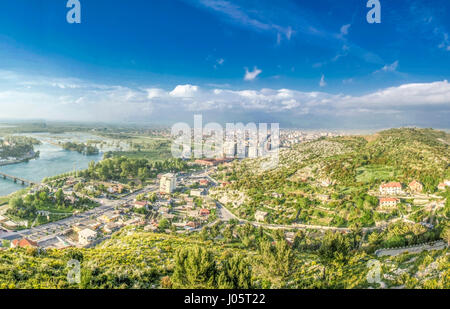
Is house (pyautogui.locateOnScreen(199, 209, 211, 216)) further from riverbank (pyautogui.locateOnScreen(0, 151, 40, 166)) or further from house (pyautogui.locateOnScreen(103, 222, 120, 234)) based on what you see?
riverbank (pyautogui.locateOnScreen(0, 151, 40, 166))

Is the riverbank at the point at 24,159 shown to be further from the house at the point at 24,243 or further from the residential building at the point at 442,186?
the residential building at the point at 442,186

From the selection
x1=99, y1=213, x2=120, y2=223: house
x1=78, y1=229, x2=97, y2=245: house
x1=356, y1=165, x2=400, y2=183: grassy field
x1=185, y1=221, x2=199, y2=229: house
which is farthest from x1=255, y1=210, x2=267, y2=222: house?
x1=78, y1=229, x2=97, y2=245: house

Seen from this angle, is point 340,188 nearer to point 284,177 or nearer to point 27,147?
point 284,177

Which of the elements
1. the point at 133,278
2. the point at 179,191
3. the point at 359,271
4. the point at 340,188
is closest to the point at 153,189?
the point at 179,191

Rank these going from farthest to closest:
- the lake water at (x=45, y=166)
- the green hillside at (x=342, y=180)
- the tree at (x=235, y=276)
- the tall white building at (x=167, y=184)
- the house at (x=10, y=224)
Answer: the lake water at (x=45, y=166)
the tall white building at (x=167, y=184)
the green hillside at (x=342, y=180)
the house at (x=10, y=224)
the tree at (x=235, y=276)

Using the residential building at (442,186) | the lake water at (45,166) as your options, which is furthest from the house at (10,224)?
the residential building at (442,186)
